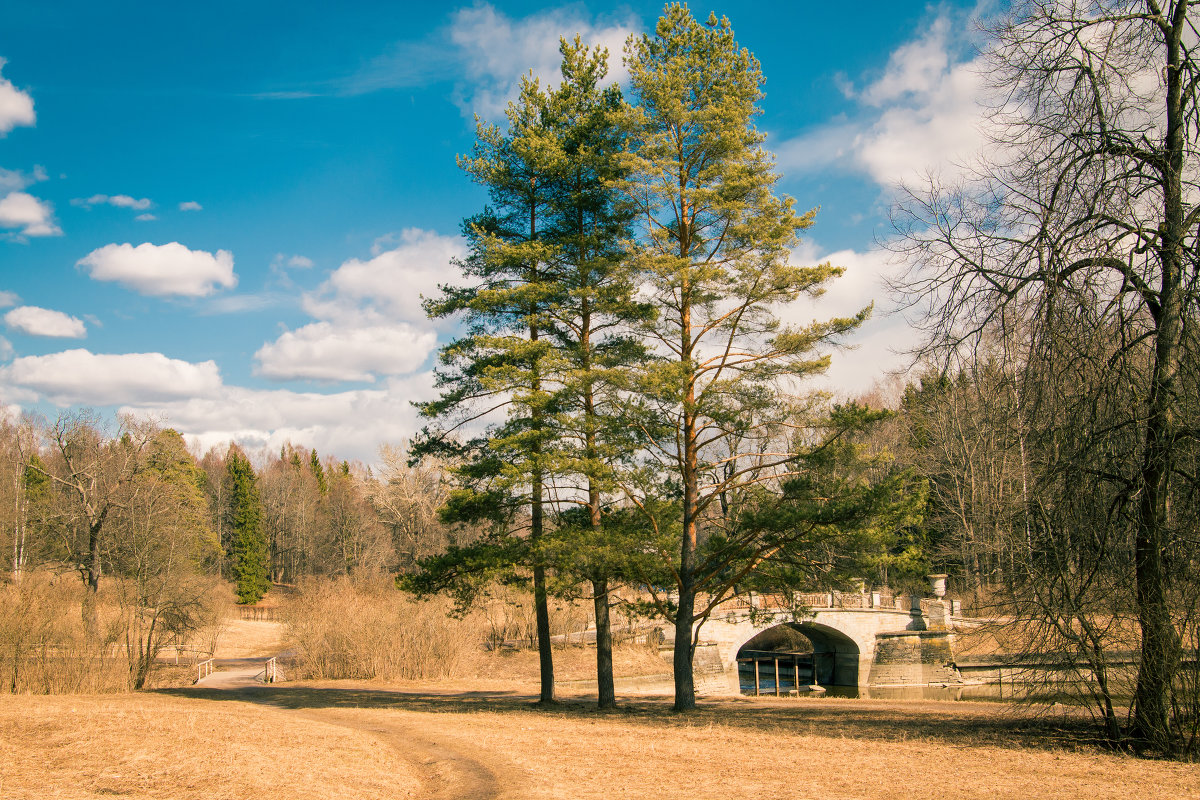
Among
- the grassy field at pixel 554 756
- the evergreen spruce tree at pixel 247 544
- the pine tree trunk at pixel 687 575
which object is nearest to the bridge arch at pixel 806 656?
the pine tree trunk at pixel 687 575

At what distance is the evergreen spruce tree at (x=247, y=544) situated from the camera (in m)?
54.6

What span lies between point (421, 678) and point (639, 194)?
53.0ft

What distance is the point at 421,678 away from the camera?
886 inches

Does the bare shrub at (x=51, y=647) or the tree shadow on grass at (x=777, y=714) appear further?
the bare shrub at (x=51, y=647)

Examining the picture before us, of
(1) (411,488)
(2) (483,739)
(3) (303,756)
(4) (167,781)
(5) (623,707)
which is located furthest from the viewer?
(1) (411,488)

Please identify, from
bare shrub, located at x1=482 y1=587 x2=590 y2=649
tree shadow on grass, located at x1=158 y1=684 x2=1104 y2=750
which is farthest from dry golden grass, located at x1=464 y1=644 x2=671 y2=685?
tree shadow on grass, located at x1=158 y1=684 x2=1104 y2=750

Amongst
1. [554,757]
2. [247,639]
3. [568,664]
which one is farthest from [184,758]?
[247,639]

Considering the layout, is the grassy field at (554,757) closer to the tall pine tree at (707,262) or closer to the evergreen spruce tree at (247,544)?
the tall pine tree at (707,262)

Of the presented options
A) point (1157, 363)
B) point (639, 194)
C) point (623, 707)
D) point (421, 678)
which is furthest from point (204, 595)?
point (1157, 363)

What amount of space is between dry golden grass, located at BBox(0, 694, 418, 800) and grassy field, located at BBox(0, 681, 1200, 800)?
0.03 meters

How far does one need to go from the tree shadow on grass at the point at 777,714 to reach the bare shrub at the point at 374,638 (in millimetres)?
1776

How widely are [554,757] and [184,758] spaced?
436 centimetres

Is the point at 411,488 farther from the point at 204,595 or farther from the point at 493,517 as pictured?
the point at 493,517

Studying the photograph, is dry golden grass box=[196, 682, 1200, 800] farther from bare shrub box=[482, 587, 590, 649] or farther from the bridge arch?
the bridge arch
